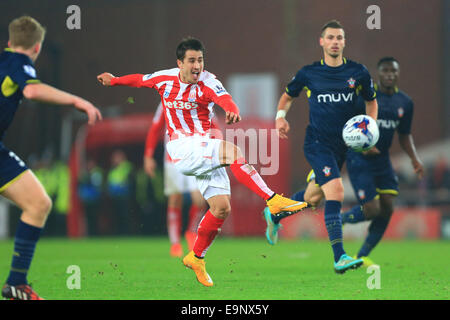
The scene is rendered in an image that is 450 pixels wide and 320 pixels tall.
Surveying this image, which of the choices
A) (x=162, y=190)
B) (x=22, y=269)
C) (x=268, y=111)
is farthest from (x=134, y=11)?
(x=22, y=269)

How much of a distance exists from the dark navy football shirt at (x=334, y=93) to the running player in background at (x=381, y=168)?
116cm

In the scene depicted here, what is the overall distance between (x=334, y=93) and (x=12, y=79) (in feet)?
9.96

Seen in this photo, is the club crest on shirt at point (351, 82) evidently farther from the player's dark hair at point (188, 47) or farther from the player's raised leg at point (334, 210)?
the player's dark hair at point (188, 47)

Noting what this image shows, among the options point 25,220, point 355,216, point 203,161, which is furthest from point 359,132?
point 25,220

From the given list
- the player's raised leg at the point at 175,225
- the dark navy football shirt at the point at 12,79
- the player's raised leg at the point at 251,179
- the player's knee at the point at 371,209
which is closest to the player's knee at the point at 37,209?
the dark navy football shirt at the point at 12,79

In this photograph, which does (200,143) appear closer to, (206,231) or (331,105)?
(206,231)

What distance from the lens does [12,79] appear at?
15.0ft

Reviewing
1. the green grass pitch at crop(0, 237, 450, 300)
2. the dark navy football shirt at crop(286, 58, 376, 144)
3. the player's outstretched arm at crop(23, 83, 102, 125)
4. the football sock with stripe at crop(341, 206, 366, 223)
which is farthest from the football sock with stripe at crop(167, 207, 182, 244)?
the player's outstretched arm at crop(23, 83, 102, 125)

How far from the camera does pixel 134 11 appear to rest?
25281 mm

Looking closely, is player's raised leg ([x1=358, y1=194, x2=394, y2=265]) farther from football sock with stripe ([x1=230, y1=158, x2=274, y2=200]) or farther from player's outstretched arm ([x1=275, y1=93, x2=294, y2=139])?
football sock with stripe ([x1=230, y1=158, x2=274, y2=200])

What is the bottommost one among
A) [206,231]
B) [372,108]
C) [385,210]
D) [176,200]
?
[176,200]
